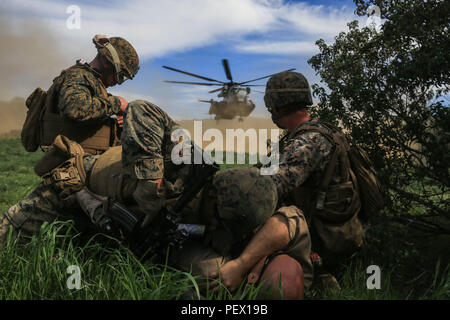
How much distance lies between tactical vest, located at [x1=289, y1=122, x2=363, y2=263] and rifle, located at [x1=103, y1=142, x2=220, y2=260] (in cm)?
105

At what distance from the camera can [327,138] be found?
348 cm

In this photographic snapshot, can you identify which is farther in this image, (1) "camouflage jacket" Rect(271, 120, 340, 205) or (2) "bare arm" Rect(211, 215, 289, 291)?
(1) "camouflage jacket" Rect(271, 120, 340, 205)

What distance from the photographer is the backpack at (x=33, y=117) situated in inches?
159

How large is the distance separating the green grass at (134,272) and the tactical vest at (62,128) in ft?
2.91

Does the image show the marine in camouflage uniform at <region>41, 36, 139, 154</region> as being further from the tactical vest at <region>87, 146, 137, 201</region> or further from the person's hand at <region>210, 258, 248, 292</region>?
the person's hand at <region>210, 258, 248, 292</region>

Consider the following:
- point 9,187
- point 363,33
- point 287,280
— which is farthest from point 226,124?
point 287,280

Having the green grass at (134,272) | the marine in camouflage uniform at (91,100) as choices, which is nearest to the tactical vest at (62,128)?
the marine in camouflage uniform at (91,100)

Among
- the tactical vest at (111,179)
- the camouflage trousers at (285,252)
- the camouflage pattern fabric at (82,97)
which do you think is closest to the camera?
the camouflage trousers at (285,252)

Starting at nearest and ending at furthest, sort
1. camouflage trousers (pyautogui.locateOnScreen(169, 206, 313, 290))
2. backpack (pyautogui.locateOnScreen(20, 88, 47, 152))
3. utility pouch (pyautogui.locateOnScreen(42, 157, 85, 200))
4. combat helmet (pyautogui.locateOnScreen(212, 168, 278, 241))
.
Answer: combat helmet (pyautogui.locateOnScreen(212, 168, 278, 241)) → camouflage trousers (pyautogui.locateOnScreen(169, 206, 313, 290)) → utility pouch (pyautogui.locateOnScreen(42, 157, 85, 200)) → backpack (pyautogui.locateOnScreen(20, 88, 47, 152))

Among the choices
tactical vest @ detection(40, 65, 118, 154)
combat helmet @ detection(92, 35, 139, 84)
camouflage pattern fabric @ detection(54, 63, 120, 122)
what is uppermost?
combat helmet @ detection(92, 35, 139, 84)

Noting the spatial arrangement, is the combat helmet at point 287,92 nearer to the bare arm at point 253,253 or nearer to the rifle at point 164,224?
the rifle at point 164,224

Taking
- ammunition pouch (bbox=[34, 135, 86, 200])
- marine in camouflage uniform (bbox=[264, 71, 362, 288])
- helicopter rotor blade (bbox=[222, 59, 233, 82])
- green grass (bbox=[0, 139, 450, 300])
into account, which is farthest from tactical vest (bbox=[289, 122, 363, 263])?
helicopter rotor blade (bbox=[222, 59, 233, 82])

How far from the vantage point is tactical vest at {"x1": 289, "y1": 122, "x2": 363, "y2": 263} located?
3.47 metres

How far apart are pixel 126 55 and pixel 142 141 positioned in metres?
1.60
